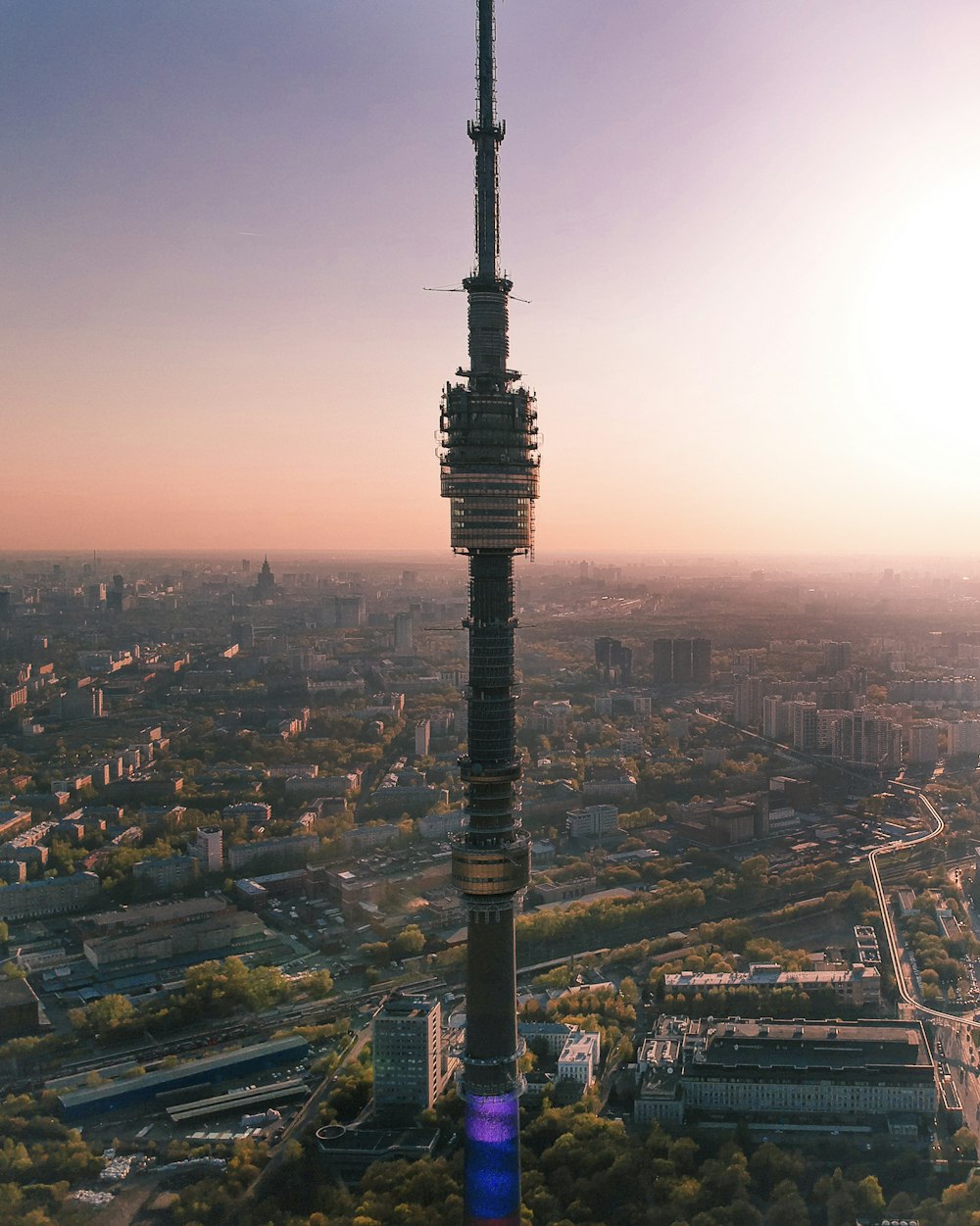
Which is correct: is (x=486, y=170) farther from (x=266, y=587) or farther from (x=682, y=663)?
(x=266, y=587)

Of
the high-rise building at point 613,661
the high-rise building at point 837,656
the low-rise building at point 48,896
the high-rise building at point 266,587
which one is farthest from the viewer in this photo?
the high-rise building at point 266,587

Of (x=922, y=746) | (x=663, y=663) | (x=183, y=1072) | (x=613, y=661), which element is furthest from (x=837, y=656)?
(x=183, y=1072)

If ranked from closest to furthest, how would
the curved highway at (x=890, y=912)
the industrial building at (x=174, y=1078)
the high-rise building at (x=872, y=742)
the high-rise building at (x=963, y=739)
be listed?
the industrial building at (x=174, y=1078), the curved highway at (x=890, y=912), the high-rise building at (x=872, y=742), the high-rise building at (x=963, y=739)

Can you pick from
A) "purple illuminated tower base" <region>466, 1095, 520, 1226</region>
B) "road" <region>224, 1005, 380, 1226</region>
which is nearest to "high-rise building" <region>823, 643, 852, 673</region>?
"road" <region>224, 1005, 380, 1226</region>

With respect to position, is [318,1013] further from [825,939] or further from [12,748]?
[12,748]

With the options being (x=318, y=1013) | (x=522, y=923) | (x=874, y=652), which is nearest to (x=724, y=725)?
(x=874, y=652)

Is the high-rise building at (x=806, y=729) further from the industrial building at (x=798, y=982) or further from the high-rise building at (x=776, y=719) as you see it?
the industrial building at (x=798, y=982)

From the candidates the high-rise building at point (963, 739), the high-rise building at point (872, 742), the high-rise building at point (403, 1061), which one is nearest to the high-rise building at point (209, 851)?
the high-rise building at point (403, 1061)
